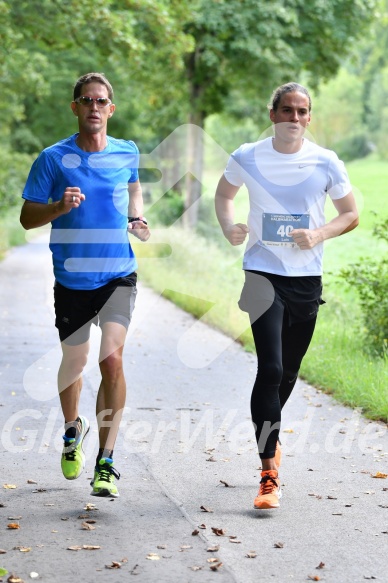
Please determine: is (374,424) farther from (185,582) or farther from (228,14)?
(228,14)

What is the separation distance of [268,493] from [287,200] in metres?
1.55

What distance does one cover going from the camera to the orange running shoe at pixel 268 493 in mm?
5305

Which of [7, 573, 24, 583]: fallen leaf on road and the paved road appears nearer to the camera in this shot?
[7, 573, 24, 583]: fallen leaf on road

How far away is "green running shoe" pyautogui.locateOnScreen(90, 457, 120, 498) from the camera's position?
17.7 feet

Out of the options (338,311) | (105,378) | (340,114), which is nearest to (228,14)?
(338,311)

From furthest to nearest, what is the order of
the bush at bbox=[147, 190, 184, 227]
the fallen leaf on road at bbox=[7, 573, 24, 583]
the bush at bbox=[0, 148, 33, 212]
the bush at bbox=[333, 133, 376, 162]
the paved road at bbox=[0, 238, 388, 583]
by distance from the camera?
the bush at bbox=[333, 133, 376, 162] → the bush at bbox=[0, 148, 33, 212] → the bush at bbox=[147, 190, 184, 227] → the paved road at bbox=[0, 238, 388, 583] → the fallen leaf on road at bbox=[7, 573, 24, 583]

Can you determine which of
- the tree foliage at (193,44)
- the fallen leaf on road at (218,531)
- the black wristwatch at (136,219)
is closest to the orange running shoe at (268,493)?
the fallen leaf on road at (218,531)

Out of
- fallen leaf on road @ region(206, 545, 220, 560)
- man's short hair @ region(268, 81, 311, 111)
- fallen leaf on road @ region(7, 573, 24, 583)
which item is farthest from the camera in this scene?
man's short hair @ region(268, 81, 311, 111)

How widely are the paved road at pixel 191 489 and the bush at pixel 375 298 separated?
1.04 metres

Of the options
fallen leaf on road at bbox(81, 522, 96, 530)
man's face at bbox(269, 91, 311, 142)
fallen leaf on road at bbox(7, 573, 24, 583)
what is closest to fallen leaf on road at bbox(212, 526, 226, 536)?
fallen leaf on road at bbox(81, 522, 96, 530)

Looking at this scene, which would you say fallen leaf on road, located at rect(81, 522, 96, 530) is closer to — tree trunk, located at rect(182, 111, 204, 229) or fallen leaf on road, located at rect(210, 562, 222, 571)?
fallen leaf on road, located at rect(210, 562, 222, 571)

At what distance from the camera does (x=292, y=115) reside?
5.55 meters

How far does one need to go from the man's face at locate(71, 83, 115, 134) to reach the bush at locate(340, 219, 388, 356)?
15.7 feet

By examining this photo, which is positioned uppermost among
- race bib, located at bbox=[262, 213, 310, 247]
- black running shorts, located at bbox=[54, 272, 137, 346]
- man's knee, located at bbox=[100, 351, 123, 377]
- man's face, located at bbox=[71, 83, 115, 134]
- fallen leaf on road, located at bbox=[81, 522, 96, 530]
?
man's face, located at bbox=[71, 83, 115, 134]
